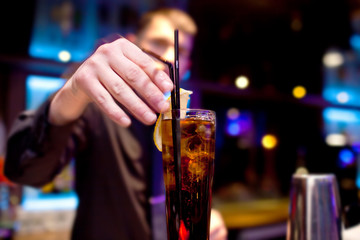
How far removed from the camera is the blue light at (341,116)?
178 inches

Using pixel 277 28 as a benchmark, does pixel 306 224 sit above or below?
below

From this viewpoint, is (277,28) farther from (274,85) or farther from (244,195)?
(244,195)

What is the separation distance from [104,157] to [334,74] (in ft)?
11.7

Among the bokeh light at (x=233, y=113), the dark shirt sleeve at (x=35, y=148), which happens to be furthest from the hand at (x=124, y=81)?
the bokeh light at (x=233, y=113)

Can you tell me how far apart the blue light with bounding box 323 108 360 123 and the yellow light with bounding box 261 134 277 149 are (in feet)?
3.52

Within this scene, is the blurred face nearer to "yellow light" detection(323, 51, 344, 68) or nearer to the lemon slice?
the lemon slice

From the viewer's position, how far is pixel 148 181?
194cm

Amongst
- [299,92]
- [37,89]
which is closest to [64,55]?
[37,89]

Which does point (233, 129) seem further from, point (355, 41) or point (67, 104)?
point (67, 104)

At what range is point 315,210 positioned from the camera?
0.99 m

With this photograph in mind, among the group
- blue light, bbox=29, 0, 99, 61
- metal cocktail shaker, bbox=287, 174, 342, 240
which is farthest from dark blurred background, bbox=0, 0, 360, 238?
metal cocktail shaker, bbox=287, 174, 342, 240

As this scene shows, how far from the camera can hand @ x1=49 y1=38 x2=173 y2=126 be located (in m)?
0.74

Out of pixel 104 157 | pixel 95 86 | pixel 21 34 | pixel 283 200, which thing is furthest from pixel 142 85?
pixel 283 200

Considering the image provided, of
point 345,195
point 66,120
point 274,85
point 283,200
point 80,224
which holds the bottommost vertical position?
point 283,200
